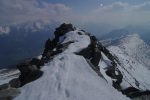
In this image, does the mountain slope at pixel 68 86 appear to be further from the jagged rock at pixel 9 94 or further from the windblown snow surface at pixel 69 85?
the jagged rock at pixel 9 94

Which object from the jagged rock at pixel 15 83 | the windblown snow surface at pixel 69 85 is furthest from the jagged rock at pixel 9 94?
the jagged rock at pixel 15 83

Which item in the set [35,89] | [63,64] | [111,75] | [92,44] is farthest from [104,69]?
[35,89]

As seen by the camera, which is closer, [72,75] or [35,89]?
[35,89]

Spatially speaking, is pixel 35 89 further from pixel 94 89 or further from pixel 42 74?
pixel 94 89

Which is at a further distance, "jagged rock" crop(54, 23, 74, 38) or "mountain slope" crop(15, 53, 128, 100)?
"jagged rock" crop(54, 23, 74, 38)

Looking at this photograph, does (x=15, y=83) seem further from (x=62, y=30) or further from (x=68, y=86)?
(x=62, y=30)

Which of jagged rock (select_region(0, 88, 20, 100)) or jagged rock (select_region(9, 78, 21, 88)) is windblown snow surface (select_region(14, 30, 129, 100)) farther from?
jagged rock (select_region(9, 78, 21, 88))

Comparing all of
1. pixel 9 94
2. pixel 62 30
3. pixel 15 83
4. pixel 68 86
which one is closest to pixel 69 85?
pixel 68 86

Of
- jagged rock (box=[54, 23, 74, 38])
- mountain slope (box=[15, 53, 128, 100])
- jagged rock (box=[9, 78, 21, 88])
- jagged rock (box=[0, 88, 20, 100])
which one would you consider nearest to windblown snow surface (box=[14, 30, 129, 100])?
mountain slope (box=[15, 53, 128, 100])
